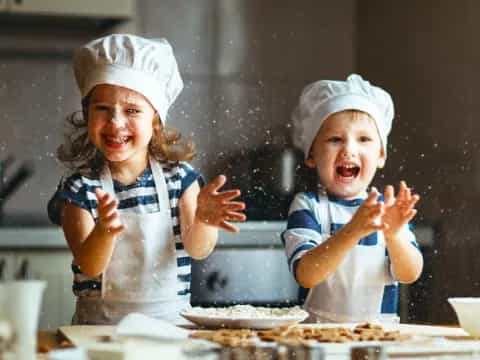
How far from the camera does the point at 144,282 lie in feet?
3.65

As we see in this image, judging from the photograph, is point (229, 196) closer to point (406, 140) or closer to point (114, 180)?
point (114, 180)

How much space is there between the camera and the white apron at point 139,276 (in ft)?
3.63

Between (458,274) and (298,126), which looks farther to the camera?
Answer: (458,274)

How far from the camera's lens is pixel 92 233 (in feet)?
3.31

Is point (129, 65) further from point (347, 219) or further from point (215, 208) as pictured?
point (347, 219)

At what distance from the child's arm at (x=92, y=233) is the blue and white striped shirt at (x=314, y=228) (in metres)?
0.23

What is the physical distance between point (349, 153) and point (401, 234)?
17cm

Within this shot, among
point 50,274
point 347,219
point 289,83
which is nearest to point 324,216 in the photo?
point 347,219

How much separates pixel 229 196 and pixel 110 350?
322 millimetres

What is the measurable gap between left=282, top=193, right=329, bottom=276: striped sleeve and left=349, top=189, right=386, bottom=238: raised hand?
4.0 inches

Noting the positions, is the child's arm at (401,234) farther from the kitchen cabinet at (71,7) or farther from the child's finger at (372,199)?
the kitchen cabinet at (71,7)

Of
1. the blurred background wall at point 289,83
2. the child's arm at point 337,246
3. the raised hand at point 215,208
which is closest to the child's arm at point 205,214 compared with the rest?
the raised hand at point 215,208

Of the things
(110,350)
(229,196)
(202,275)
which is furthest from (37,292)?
(202,275)

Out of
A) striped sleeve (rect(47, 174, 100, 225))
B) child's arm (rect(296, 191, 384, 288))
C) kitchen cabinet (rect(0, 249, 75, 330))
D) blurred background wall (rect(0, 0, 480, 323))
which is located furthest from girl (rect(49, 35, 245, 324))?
blurred background wall (rect(0, 0, 480, 323))
